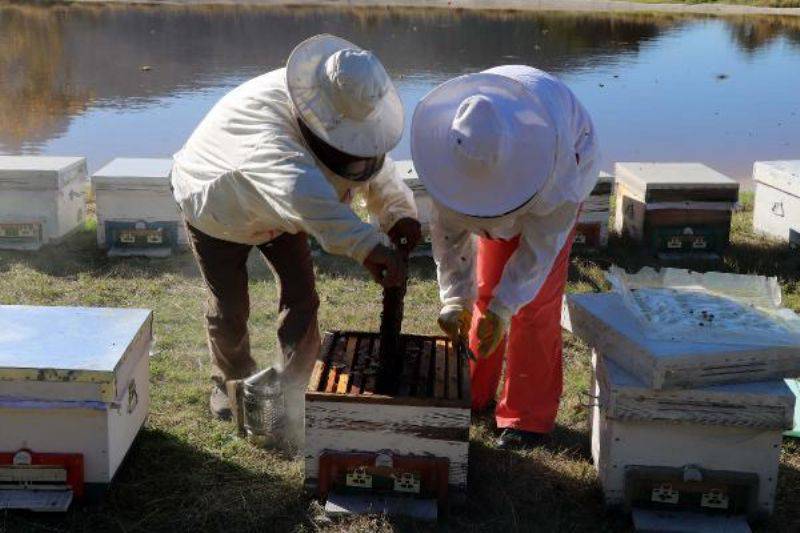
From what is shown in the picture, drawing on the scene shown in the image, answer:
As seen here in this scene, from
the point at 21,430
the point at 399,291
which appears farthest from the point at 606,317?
the point at 21,430

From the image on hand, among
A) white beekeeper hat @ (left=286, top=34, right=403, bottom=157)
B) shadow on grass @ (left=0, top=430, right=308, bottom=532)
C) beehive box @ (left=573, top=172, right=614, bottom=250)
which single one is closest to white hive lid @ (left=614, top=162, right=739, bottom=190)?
beehive box @ (left=573, top=172, right=614, bottom=250)

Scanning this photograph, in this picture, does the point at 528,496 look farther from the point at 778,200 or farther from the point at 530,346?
the point at 778,200

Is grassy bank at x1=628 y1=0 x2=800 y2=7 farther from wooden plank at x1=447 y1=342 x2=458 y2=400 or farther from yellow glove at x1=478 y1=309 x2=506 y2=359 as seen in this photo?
yellow glove at x1=478 y1=309 x2=506 y2=359

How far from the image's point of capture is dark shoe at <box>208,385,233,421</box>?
292cm

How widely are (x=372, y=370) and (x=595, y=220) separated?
2.40 metres

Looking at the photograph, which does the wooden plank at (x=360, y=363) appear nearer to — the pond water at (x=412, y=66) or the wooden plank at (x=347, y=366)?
the wooden plank at (x=347, y=366)

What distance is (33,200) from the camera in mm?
4371

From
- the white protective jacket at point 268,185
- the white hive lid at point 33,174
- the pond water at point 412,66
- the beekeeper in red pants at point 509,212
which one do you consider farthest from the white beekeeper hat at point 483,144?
the pond water at point 412,66

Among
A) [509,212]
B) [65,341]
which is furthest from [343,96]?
[65,341]

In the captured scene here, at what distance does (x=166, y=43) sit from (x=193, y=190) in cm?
1250

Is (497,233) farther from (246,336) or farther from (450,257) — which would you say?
(246,336)

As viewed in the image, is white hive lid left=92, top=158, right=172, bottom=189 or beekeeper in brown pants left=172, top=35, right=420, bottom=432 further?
white hive lid left=92, top=158, right=172, bottom=189

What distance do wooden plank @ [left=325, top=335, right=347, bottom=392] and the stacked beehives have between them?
70 centimetres

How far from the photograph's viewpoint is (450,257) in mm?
2646
